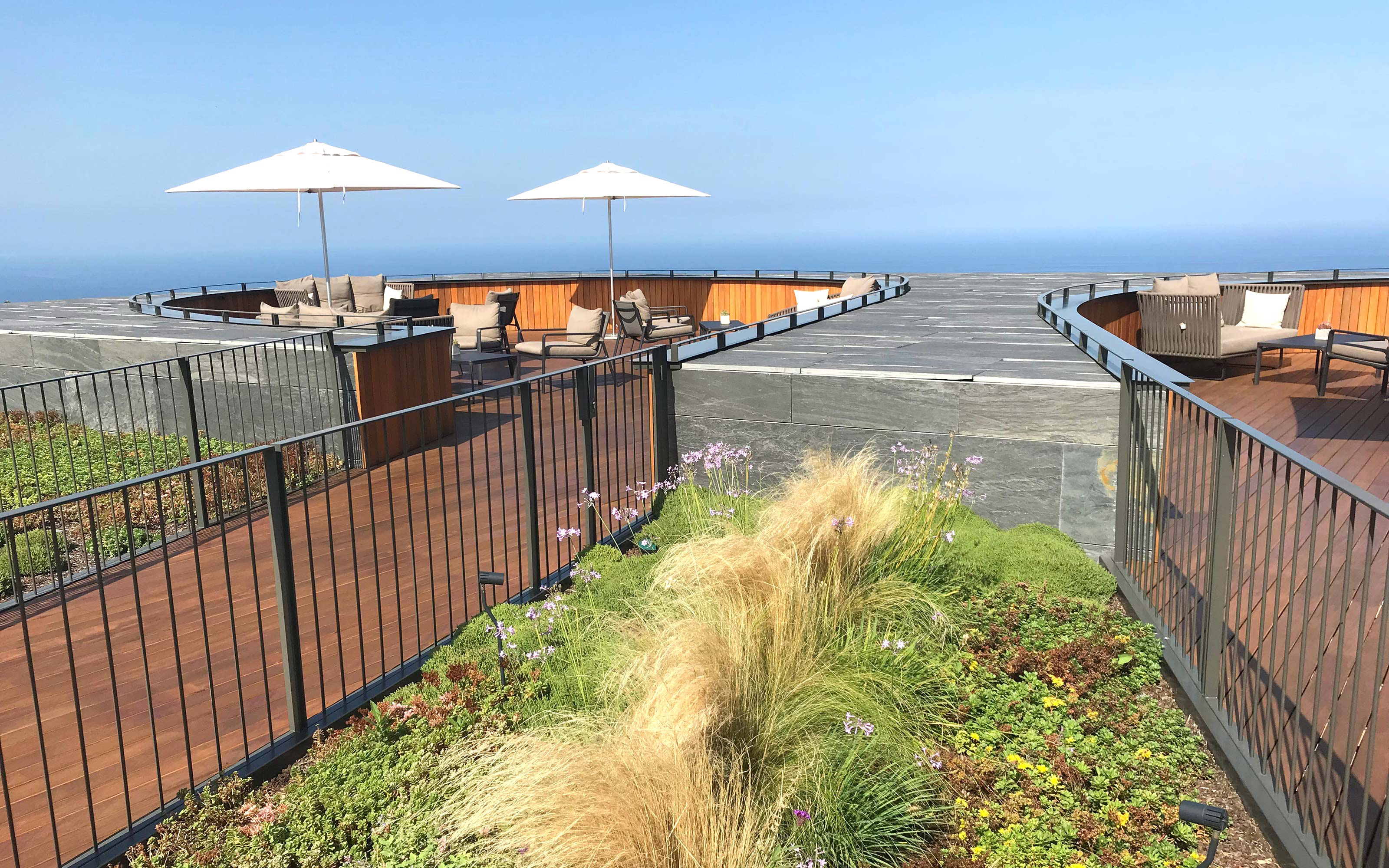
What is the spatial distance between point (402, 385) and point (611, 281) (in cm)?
637

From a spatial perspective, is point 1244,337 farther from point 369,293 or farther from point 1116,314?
point 369,293

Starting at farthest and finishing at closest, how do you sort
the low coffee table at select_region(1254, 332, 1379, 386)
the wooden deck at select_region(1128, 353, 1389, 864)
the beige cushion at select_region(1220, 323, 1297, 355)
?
the beige cushion at select_region(1220, 323, 1297, 355) < the low coffee table at select_region(1254, 332, 1379, 386) < the wooden deck at select_region(1128, 353, 1389, 864)

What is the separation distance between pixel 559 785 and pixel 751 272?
15.8 meters

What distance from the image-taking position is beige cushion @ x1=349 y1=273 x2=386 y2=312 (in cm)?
1577

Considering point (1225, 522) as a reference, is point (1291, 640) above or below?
below

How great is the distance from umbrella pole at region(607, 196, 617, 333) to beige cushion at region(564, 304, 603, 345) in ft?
4.94

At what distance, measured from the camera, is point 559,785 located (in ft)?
9.36

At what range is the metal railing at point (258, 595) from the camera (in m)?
3.45

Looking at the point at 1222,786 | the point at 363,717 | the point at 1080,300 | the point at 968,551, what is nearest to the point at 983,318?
the point at 1080,300

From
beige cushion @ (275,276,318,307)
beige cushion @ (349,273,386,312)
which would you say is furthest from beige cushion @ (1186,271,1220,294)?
beige cushion @ (275,276,318,307)

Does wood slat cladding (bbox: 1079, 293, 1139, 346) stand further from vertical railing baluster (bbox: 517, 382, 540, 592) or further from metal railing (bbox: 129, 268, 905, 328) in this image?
vertical railing baluster (bbox: 517, 382, 540, 592)

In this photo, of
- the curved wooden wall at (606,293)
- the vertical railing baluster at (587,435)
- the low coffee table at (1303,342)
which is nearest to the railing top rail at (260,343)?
the vertical railing baluster at (587,435)

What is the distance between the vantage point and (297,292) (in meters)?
15.6

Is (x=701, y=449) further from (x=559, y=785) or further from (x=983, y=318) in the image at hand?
(x=983, y=318)
